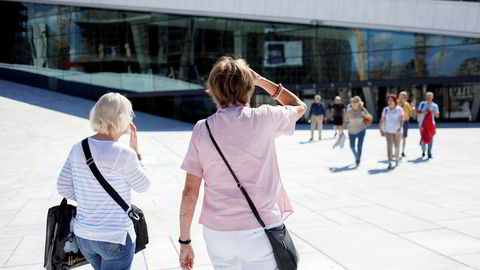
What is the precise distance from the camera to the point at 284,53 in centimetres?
3136

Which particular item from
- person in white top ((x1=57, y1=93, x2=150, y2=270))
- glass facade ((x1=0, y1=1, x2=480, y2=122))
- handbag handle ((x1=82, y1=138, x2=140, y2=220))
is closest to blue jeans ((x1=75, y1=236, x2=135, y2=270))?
person in white top ((x1=57, y1=93, x2=150, y2=270))

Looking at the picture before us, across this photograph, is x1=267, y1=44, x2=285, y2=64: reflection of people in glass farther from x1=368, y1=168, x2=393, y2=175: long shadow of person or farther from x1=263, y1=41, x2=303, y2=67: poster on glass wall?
x1=368, y1=168, x2=393, y2=175: long shadow of person

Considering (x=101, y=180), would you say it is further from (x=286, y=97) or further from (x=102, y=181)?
(x=286, y=97)

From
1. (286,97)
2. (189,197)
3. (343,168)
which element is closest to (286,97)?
(286,97)

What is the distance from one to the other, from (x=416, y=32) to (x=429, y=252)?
26029mm

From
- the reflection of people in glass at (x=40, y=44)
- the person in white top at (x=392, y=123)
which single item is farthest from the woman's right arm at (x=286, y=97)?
the reflection of people in glass at (x=40, y=44)

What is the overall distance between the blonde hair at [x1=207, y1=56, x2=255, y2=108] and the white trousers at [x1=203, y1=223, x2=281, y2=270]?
668 mm

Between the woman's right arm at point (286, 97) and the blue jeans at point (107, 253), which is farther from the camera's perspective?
the blue jeans at point (107, 253)

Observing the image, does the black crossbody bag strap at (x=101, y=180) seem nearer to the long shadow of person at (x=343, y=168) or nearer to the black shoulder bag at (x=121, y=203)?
the black shoulder bag at (x=121, y=203)

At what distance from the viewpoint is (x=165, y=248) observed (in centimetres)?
516

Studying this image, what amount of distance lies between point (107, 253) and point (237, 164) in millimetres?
1075

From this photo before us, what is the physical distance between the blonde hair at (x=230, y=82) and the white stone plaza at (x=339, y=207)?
8.71ft

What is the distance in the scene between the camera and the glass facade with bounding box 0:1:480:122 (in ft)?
91.9

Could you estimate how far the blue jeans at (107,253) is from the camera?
9.06 feet
